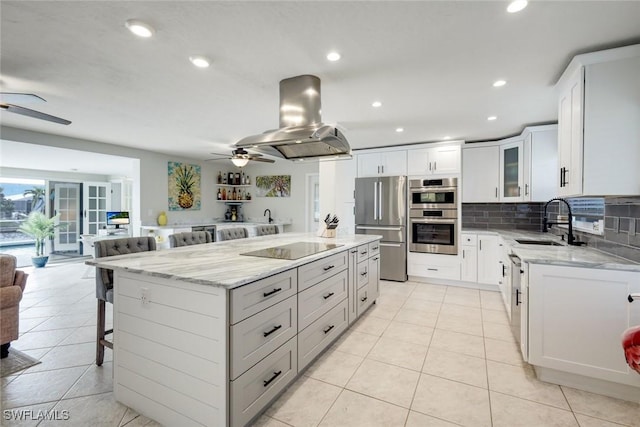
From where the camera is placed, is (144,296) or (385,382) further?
(385,382)

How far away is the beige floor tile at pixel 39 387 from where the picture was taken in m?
1.88

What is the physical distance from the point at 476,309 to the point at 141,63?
4.31 m

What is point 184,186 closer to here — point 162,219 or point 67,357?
point 162,219

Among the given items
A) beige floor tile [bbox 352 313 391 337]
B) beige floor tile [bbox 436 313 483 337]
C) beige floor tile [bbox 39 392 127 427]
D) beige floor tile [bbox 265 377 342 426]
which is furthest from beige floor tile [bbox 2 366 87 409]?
beige floor tile [bbox 436 313 483 337]

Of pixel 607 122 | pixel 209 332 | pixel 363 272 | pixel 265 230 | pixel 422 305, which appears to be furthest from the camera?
pixel 265 230

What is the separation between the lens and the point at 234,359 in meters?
1.47

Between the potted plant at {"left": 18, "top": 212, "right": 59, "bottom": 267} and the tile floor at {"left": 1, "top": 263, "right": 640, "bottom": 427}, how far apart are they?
12.7ft

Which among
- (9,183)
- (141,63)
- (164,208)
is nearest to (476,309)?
(141,63)

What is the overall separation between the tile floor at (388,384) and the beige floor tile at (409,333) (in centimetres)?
1

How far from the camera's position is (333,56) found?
2037 millimetres

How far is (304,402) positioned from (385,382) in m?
0.62

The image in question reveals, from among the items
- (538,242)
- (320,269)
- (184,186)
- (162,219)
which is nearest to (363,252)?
(320,269)

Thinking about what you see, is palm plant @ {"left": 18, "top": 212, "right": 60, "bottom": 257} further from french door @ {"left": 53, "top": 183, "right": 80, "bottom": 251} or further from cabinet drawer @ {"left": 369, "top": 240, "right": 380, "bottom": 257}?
cabinet drawer @ {"left": 369, "top": 240, "right": 380, "bottom": 257}

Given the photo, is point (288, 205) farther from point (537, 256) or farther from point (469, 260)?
point (537, 256)
